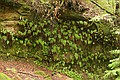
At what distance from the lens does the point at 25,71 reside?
273 inches

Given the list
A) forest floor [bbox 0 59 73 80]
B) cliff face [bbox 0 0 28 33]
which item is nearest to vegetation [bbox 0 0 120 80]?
cliff face [bbox 0 0 28 33]

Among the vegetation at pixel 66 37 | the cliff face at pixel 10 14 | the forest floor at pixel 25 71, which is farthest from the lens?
the vegetation at pixel 66 37

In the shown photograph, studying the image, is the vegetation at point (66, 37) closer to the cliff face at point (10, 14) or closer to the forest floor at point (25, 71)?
the cliff face at point (10, 14)

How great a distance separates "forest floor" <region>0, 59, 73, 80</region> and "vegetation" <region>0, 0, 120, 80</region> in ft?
1.12

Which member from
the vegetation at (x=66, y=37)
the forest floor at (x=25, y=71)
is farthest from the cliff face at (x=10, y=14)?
the forest floor at (x=25, y=71)

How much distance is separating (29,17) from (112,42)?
3.63 meters

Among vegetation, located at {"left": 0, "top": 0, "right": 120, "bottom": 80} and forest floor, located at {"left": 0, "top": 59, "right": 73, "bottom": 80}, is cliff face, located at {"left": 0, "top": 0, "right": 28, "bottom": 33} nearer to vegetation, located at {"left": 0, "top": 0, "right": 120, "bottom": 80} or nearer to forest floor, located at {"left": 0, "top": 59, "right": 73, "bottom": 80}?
vegetation, located at {"left": 0, "top": 0, "right": 120, "bottom": 80}

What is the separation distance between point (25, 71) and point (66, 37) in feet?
7.65

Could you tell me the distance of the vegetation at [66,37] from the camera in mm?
7906

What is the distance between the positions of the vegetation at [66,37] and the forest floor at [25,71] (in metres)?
0.34

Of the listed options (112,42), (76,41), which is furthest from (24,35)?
(112,42)

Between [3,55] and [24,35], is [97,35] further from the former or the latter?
[3,55]

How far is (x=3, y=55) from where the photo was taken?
749cm

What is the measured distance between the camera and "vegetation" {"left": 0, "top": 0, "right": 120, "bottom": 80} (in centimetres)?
791
